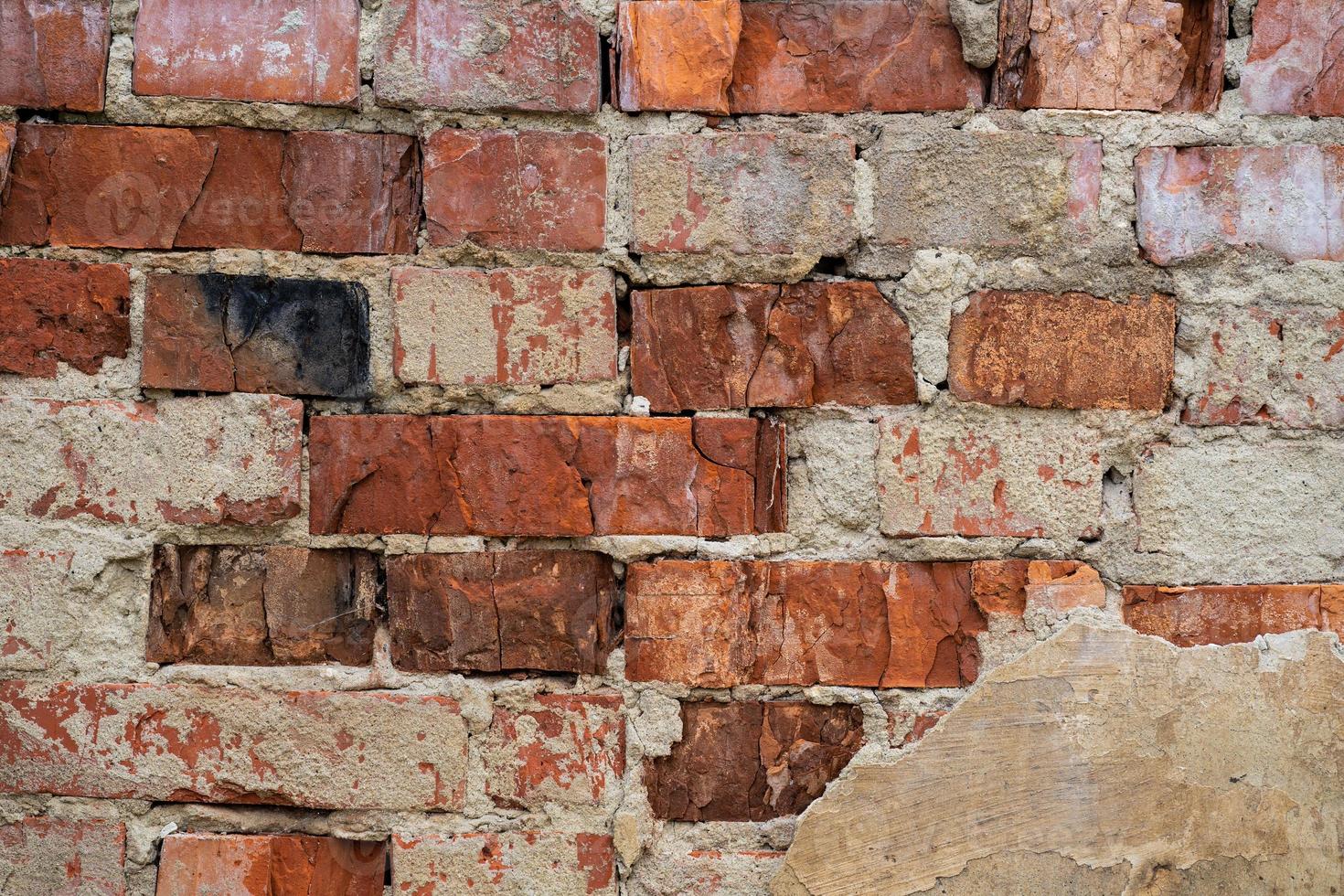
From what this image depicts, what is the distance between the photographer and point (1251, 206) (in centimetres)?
91

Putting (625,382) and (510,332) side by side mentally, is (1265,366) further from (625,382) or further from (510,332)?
(510,332)

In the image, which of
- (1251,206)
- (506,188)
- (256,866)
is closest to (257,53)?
(506,188)

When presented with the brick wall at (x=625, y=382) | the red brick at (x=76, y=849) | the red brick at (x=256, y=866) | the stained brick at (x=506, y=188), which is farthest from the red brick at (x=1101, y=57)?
the red brick at (x=76, y=849)

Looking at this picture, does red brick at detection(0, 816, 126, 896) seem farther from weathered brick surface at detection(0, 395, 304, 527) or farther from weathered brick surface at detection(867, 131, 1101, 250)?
weathered brick surface at detection(867, 131, 1101, 250)

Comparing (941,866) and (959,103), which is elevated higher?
(959,103)

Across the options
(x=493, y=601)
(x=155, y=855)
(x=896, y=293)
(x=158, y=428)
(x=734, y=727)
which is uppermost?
(x=896, y=293)

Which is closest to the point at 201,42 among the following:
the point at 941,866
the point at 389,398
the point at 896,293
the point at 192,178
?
the point at 192,178

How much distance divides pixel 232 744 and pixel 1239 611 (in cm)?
94

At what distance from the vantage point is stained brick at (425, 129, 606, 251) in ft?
3.00

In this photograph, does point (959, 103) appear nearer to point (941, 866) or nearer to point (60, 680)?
point (941, 866)

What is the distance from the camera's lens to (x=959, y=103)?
0.92 meters

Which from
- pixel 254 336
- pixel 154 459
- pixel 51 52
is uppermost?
pixel 51 52

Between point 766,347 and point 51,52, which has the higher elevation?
point 51,52

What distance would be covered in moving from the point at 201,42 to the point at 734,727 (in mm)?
804
